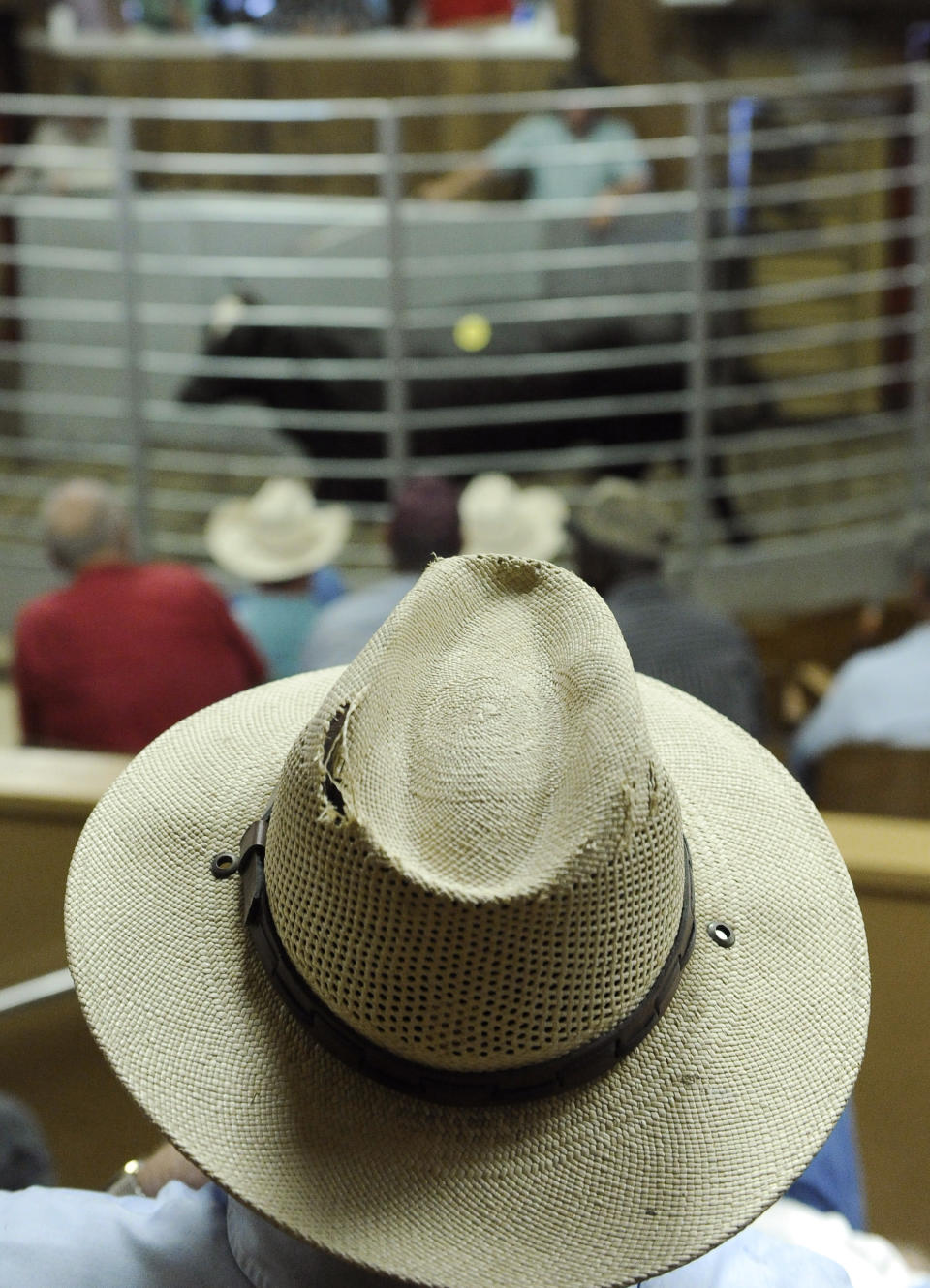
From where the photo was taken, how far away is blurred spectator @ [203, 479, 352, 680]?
9.78ft

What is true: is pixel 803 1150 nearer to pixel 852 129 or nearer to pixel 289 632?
pixel 289 632

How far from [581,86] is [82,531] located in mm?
2975

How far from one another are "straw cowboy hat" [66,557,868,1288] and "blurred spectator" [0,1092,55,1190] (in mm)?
446

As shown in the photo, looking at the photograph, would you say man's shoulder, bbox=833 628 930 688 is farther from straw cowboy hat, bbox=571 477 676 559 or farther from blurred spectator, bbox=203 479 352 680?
blurred spectator, bbox=203 479 352 680

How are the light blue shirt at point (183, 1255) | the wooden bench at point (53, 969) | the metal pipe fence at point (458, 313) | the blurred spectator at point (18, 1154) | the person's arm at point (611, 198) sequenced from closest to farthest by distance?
the light blue shirt at point (183, 1255) → the blurred spectator at point (18, 1154) → the wooden bench at point (53, 969) → the metal pipe fence at point (458, 313) → the person's arm at point (611, 198)

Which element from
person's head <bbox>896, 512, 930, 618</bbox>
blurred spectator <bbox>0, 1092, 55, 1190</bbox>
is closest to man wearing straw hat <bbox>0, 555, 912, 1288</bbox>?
blurred spectator <bbox>0, 1092, 55, 1190</bbox>

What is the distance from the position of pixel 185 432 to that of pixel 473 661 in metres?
4.13

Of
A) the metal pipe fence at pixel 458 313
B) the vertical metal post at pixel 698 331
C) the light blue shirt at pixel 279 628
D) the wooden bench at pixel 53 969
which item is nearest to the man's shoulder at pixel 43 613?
the light blue shirt at pixel 279 628

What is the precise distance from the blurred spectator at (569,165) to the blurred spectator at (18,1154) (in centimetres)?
369

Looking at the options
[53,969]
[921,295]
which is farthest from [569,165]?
[53,969]

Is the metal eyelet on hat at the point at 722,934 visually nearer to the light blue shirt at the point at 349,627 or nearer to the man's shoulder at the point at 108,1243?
the man's shoulder at the point at 108,1243

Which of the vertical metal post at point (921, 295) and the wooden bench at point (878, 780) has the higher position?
the vertical metal post at point (921, 295)

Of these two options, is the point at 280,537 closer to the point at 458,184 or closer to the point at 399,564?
the point at 399,564

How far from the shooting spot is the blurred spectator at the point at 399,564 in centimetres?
237
